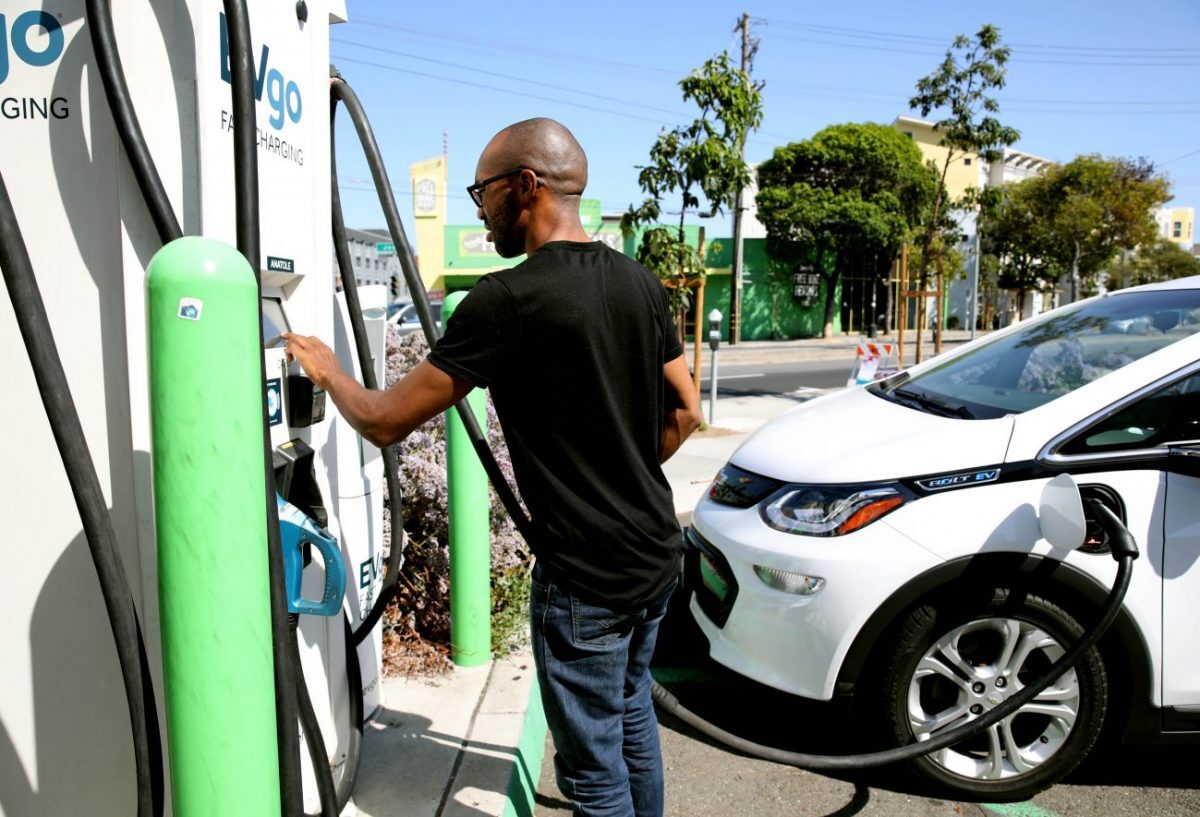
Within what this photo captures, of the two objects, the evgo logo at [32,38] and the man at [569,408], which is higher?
the evgo logo at [32,38]

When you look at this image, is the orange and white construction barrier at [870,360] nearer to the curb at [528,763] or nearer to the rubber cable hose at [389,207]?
the curb at [528,763]

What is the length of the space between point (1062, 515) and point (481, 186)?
80.9 inches

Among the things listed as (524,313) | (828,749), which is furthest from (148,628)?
(828,749)

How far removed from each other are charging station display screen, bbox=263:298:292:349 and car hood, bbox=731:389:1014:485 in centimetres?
189

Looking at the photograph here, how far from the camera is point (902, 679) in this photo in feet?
9.77

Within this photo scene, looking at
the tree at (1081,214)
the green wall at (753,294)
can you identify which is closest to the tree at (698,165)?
the green wall at (753,294)

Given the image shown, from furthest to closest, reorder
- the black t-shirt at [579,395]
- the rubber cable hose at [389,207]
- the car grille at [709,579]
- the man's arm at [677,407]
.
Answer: the car grille at [709,579]
the rubber cable hose at [389,207]
the man's arm at [677,407]
the black t-shirt at [579,395]

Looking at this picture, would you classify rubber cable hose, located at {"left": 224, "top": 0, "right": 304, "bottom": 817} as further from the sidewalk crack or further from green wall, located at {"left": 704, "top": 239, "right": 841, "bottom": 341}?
green wall, located at {"left": 704, "top": 239, "right": 841, "bottom": 341}

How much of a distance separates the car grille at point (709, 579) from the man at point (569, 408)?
3.87 ft

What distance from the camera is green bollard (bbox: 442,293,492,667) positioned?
11.6 ft

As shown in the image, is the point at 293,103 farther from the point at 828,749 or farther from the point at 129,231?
the point at 828,749

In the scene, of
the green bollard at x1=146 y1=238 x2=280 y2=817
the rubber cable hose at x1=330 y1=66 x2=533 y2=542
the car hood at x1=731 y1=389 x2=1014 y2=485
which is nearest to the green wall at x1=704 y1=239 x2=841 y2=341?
the car hood at x1=731 y1=389 x2=1014 y2=485

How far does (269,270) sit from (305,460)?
487mm

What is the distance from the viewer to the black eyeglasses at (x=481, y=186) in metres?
2.02
